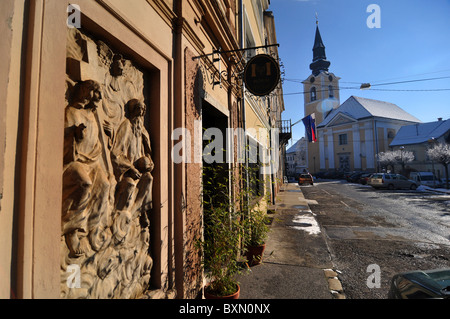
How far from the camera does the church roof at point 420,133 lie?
33062mm

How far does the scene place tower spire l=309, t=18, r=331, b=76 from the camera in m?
56.9

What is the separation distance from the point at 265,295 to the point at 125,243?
2.42 m

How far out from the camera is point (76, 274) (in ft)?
5.49

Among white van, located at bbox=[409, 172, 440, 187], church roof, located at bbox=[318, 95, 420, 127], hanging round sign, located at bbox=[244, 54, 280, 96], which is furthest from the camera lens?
church roof, located at bbox=[318, 95, 420, 127]

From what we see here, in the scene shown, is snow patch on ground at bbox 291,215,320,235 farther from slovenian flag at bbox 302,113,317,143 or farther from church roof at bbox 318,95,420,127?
church roof at bbox 318,95,420,127

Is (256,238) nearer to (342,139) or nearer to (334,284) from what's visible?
(334,284)

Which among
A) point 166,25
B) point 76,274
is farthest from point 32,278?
point 166,25

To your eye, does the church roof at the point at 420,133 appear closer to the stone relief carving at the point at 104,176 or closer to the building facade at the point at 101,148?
the building facade at the point at 101,148

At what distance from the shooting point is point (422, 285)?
2.35 meters

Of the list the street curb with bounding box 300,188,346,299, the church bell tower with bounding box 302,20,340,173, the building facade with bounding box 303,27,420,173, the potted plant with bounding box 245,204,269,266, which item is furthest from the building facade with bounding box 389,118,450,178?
the potted plant with bounding box 245,204,269,266

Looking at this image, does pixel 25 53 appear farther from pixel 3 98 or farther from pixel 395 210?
pixel 395 210

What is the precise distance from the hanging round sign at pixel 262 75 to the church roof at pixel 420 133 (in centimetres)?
3866

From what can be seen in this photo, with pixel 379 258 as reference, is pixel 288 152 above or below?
above

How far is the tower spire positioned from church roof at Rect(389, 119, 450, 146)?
2517cm
